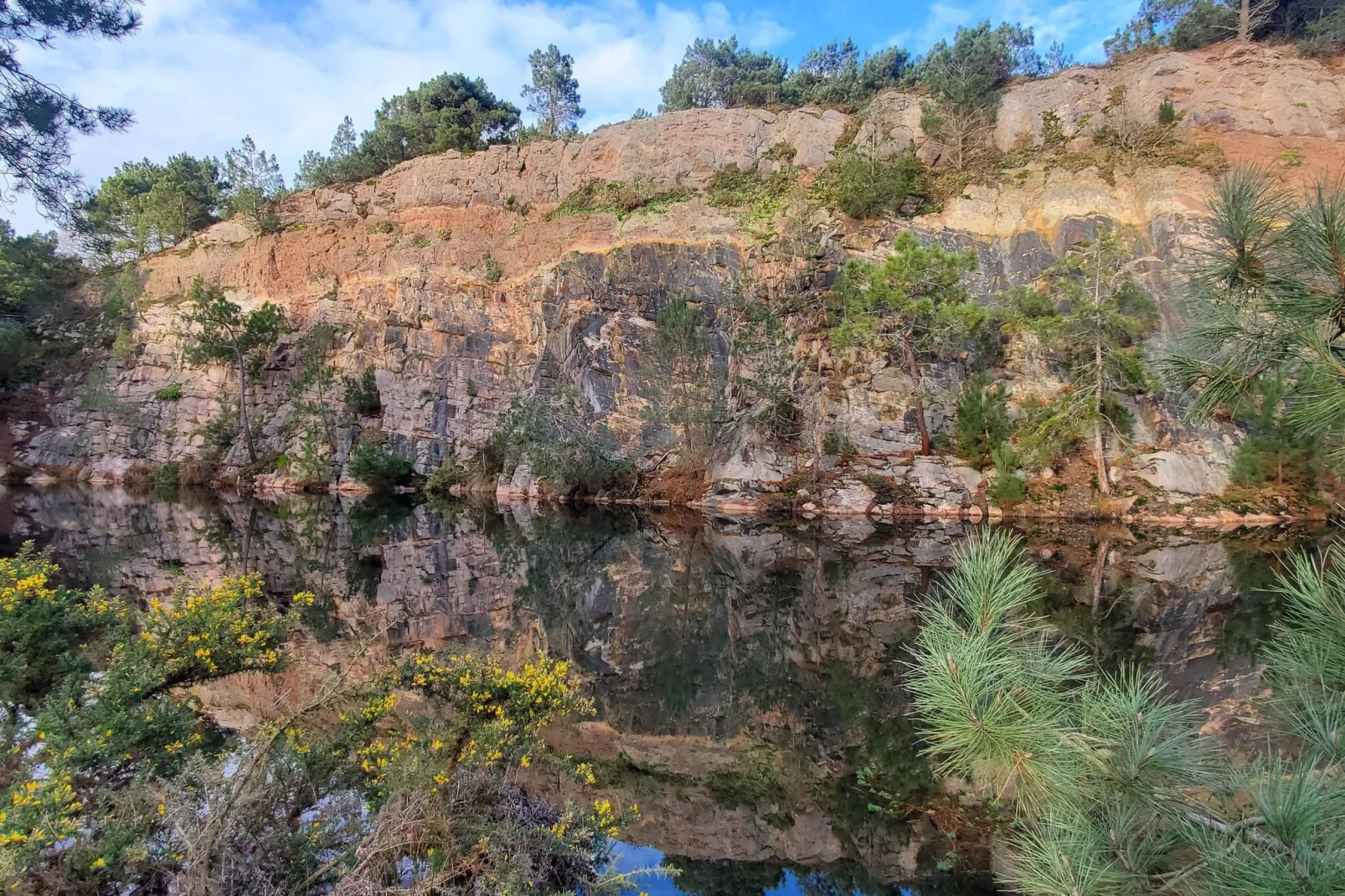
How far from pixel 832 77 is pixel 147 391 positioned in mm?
42320

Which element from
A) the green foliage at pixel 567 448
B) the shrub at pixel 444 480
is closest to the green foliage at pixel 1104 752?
the green foliage at pixel 567 448

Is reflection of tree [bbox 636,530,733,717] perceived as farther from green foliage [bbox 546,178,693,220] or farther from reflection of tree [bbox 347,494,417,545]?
green foliage [bbox 546,178,693,220]

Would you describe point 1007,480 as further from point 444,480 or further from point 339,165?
point 339,165

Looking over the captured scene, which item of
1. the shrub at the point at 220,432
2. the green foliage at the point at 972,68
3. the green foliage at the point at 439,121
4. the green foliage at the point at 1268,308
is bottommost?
the green foliage at the point at 1268,308

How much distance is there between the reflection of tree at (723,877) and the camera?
465 cm

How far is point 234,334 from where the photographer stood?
3550cm

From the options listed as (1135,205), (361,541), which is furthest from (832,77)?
(361,541)

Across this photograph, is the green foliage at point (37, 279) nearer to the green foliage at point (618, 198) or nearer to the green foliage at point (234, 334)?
the green foliage at point (234, 334)

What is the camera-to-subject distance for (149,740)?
13.6 ft

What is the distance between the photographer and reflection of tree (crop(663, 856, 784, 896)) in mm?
4652

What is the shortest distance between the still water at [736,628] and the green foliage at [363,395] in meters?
13.3

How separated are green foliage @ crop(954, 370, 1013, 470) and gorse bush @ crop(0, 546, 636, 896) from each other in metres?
21.4

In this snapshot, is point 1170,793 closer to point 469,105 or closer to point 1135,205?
point 1135,205

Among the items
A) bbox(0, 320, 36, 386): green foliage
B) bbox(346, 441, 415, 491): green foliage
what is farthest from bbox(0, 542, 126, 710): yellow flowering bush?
bbox(0, 320, 36, 386): green foliage
